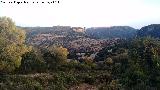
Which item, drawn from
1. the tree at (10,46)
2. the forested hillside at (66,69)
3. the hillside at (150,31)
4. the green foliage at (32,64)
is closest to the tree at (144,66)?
the forested hillside at (66,69)

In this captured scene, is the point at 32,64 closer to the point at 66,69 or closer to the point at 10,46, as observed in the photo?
the point at 10,46

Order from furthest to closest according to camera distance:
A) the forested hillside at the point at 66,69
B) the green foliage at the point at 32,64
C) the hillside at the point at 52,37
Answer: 1. the hillside at the point at 52,37
2. the green foliage at the point at 32,64
3. the forested hillside at the point at 66,69

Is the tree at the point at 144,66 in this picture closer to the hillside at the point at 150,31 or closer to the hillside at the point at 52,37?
the hillside at the point at 52,37

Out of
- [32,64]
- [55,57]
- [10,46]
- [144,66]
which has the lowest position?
[32,64]

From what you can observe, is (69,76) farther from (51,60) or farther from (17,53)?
(51,60)

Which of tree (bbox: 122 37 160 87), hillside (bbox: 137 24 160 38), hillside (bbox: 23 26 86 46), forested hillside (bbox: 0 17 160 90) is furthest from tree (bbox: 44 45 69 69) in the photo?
hillside (bbox: 137 24 160 38)

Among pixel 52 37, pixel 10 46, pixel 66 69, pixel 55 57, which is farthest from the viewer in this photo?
pixel 52 37

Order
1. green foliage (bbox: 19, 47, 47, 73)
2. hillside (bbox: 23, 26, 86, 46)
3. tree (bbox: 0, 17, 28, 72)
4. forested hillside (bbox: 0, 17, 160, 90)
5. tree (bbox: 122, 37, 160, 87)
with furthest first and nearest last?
hillside (bbox: 23, 26, 86, 46) → green foliage (bbox: 19, 47, 47, 73) → tree (bbox: 0, 17, 28, 72) → tree (bbox: 122, 37, 160, 87) → forested hillside (bbox: 0, 17, 160, 90)

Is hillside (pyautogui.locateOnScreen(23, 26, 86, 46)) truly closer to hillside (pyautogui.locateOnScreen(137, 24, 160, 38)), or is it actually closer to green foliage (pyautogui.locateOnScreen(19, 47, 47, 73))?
hillside (pyautogui.locateOnScreen(137, 24, 160, 38))

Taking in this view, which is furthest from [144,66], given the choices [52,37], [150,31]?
[52,37]

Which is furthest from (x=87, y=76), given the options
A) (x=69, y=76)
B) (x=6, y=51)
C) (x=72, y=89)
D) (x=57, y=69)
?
(x=6, y=51)
